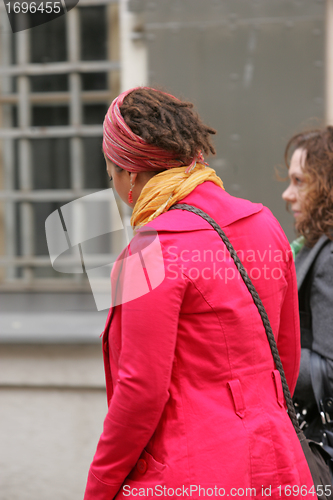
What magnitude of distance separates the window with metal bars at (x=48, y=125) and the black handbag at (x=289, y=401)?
2014 millimetres

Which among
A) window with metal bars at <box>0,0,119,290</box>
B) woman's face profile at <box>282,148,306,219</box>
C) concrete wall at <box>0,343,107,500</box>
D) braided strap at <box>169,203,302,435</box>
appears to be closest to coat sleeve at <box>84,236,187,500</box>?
braided strap at <box>169,203,302,435</box>

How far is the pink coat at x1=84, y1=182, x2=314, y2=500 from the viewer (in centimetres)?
111

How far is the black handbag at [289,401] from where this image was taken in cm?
119

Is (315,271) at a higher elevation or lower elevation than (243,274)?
lower

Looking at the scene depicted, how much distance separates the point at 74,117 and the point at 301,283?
199 centimetres

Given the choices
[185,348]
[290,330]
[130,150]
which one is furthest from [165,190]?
[290,330]

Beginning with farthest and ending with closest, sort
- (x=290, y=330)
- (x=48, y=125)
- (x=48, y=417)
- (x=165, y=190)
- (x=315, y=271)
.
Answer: (x=48, y=125) < (x=48, y=417) < (x=315, y=271) < (x=290, y=330) < (x=165, y=190)

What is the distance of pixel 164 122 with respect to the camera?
123cm

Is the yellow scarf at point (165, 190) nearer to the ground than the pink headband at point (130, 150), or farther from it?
nearer to the ground

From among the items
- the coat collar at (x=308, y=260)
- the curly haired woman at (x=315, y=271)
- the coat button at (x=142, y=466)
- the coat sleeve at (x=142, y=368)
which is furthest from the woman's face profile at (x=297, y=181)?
the coat button at (x=142, y=466)

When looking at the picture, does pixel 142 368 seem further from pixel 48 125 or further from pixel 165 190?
pixel 48 125

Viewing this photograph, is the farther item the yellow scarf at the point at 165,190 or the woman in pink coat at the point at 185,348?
the yellow scarf at the point at 165,190

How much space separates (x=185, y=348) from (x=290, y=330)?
471 mm

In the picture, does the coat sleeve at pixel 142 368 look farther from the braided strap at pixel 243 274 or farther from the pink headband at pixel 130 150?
the pink headband at pixel 130 150
